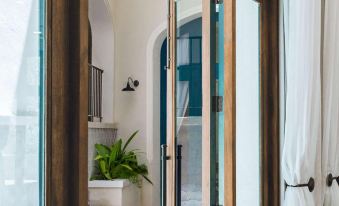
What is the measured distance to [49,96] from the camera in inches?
49.6

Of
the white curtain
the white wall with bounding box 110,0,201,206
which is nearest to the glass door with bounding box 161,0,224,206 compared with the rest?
the white curtain

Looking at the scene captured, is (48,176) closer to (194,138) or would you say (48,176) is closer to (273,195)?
(194,138)

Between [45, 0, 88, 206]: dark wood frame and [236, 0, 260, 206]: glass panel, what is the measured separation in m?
1.27

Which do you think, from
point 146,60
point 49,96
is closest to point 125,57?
point 146,60

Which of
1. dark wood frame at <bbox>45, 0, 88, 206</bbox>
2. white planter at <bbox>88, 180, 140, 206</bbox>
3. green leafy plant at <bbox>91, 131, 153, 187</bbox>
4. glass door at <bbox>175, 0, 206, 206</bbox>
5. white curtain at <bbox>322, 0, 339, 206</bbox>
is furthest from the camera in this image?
green leafy plant at <bbox>91, 131, 153, 187</bbox>

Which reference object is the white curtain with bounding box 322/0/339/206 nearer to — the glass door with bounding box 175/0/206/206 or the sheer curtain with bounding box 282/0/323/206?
the sheer curtain with bounding box 282/0/323/206

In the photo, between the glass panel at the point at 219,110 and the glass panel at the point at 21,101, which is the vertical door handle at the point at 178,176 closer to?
the glass panel at the point at 219,110

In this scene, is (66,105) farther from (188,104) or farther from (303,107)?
(303,107)

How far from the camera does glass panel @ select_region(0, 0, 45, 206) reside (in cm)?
115

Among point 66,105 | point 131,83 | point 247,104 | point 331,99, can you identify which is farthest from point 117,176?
point 66,105

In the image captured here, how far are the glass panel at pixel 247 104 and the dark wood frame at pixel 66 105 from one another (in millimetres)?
1269

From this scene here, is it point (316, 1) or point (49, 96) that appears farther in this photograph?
point (316, 1)

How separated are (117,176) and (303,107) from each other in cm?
298

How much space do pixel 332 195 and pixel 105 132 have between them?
3.23 meters
